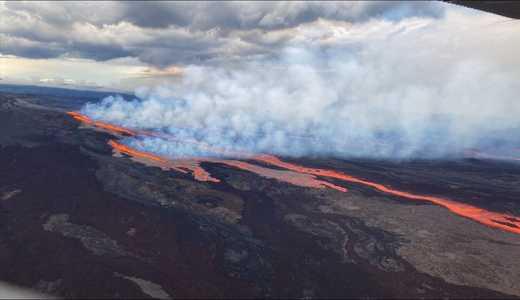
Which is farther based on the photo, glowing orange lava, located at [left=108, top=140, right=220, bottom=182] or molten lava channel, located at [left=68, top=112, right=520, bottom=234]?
glowing orange lava, located at [left=108, top=140, right=220, bottom=182]

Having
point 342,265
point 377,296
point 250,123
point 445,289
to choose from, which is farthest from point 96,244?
point 250,123

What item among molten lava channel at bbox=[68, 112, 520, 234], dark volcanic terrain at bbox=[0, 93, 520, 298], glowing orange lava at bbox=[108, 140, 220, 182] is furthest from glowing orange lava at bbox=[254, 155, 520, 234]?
glowing orange lava at bbox=[108, 140, 220, 182]

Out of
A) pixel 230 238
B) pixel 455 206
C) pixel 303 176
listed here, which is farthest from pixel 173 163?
pixel 455 206

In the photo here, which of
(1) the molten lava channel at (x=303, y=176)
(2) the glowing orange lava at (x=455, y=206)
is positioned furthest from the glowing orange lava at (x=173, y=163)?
(2) the glowing orange lava at (x=455, y=206)

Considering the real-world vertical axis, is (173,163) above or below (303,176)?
below

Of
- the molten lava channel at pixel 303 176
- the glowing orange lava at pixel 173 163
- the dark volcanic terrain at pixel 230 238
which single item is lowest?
the dark volcanic terrain at pixel 230 238

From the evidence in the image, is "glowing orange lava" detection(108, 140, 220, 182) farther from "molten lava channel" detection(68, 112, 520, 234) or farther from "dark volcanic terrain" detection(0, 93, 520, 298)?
"dark volcanic terrain" detection(0, 93, 520, 298)

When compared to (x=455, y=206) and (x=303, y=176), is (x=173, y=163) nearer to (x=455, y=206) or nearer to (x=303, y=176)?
(x=303, y=176)

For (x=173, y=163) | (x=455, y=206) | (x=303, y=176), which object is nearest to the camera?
(x=455, y=206)

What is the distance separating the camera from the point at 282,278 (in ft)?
79.4

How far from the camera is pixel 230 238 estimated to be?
30312mm

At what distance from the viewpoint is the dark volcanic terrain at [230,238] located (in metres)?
23.4

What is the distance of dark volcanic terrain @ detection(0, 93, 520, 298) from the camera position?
2344 centimetres

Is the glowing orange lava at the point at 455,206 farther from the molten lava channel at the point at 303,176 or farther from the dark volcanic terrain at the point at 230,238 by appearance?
the dark volcanic terrain at the point at 230,238
